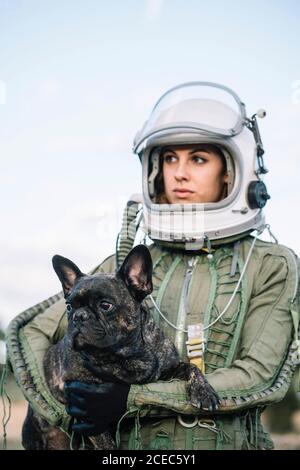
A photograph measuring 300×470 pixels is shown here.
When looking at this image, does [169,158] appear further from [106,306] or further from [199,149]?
[106,306]

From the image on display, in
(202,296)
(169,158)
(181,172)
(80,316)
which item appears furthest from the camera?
(169,158)

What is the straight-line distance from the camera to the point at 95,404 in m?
3.83

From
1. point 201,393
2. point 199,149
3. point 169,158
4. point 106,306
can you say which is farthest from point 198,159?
point 201,393

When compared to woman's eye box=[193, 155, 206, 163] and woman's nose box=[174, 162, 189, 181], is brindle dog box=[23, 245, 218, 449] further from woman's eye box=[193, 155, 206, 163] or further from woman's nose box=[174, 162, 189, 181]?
woman's eye box=[193, 155, 206, 163]

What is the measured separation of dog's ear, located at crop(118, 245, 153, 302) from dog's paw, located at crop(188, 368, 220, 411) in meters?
0.47

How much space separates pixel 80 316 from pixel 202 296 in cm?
78

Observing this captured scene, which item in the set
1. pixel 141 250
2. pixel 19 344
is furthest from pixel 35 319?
pixel 141 250

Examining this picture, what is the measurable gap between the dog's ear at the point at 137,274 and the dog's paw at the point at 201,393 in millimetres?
471

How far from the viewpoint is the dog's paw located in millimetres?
3826

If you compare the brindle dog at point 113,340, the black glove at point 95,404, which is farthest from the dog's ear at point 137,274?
the black glove at point 95,404

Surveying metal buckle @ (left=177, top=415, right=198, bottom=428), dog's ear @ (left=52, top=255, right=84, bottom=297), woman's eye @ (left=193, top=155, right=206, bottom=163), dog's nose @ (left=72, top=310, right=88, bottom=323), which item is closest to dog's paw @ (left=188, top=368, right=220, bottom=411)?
metal buckle @ (left=177, top=415, right=198, bottom=428)

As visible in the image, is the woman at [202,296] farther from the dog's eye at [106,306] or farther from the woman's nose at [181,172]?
the dog's eye at [106,306]

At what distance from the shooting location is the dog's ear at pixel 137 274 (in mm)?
3934
